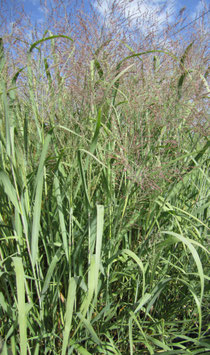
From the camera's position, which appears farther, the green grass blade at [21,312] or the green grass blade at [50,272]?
the green grass blade at [50,272]

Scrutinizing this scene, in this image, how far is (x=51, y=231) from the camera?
1.08m

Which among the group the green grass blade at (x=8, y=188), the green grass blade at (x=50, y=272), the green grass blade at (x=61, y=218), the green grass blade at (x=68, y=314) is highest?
the green grass blade at (x=8, y=188)

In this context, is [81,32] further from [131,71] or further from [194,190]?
[194,190]

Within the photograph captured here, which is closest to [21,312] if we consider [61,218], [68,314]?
[68,314]

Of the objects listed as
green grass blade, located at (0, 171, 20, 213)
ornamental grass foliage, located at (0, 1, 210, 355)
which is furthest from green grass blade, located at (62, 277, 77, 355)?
green grass blade, located at (0, 171, 20, 213)

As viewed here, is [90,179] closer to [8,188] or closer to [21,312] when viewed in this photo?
[8,188]

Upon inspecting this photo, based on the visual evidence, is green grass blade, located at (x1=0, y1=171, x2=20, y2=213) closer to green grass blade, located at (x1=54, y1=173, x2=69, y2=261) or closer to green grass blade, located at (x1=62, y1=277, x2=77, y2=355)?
green grass blade, located at (x1=54, y1=173, x2=69, y2=261)

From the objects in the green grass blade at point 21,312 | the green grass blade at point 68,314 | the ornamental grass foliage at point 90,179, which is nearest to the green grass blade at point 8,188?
the ornamental grass foliage at point 90,179

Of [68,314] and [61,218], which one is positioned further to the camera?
[61,218]

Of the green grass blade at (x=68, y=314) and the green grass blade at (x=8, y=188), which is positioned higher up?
the green grass blade at (x=8, y=188)

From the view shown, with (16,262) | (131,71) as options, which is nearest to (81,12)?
(131,71)

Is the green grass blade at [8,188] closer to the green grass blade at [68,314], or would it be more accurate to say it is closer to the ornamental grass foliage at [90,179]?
the ornamental grass foliage at [90,179]

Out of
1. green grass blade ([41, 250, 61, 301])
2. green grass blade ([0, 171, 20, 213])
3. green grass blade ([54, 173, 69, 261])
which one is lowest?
green grass blade ([41, 250, 61, 301])

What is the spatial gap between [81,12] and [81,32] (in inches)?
4.7
